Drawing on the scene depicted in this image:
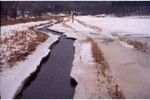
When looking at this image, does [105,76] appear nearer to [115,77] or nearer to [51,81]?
[115,77]

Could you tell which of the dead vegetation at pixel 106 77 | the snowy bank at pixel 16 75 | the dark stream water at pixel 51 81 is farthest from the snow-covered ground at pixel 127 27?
the snowy bank at pixel 16 75

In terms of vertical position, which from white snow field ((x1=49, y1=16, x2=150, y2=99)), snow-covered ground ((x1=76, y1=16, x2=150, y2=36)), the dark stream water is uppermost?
snow-covered ground ((x1=76, y1=16, x2=150, y2=36))

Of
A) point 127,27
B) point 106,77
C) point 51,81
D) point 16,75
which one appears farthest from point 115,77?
point 127,27

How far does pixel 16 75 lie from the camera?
1304 centimetres

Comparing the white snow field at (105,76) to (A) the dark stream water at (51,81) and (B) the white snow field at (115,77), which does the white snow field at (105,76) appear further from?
(A) the dark stream water at (51,81)

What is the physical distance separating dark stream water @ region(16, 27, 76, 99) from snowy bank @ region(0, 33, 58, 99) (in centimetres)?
26

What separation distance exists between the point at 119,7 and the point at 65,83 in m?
130

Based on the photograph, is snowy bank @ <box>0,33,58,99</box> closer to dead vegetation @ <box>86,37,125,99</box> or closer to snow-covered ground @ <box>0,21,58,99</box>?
snow-covered ground @ <box>0,21,58,99</box>

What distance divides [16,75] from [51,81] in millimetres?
1639

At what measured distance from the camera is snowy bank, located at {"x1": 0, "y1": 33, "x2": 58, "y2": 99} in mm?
10798

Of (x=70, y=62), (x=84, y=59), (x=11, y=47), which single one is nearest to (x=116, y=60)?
(x=84, y=59)

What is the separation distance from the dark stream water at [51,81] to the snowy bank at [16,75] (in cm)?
26

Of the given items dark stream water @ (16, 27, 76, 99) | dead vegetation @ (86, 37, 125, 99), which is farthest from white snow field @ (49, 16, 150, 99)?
dark stream water @ (16, 27, 76, 99)

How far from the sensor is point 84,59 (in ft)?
54.1
